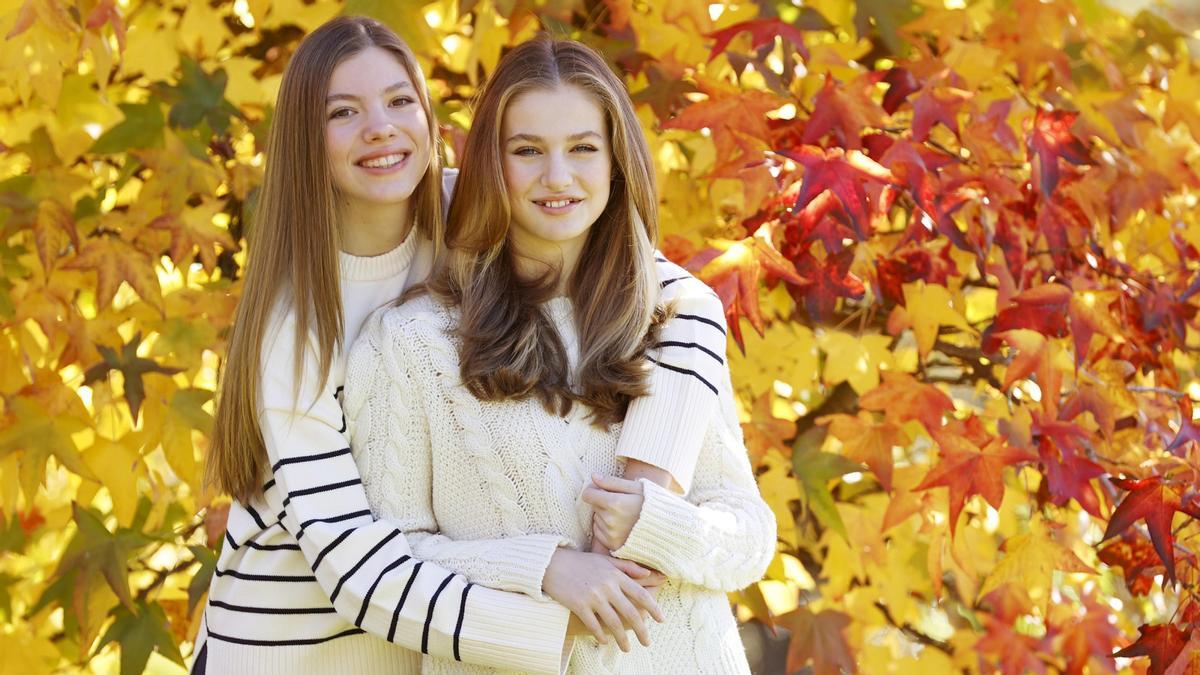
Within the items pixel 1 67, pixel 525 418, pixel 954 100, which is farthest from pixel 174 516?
pixel 954 100

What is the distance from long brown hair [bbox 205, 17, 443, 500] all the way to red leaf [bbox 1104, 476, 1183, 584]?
1.12 m

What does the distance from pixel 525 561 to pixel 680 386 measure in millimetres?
312

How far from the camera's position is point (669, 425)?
177 cm

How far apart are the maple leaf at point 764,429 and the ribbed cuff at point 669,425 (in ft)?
1.57

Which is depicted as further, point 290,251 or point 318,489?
point 290,251

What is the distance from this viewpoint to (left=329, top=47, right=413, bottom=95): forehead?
1.87 metres

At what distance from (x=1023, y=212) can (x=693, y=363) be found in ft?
2.63

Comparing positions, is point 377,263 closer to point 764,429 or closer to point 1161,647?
point 764,429

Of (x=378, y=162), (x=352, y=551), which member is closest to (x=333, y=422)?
(x=352, y=551)

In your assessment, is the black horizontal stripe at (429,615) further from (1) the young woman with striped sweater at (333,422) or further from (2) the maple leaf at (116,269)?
(2) the maple leaf at (116,269)

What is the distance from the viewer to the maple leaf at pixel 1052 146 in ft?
7.21

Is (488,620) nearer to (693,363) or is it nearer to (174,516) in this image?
(693,363)

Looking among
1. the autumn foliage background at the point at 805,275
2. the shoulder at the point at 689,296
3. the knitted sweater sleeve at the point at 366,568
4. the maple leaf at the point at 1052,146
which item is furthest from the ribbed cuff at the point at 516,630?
the maple leaf at the point at 1052,146

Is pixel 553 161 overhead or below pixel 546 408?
→ overhead
